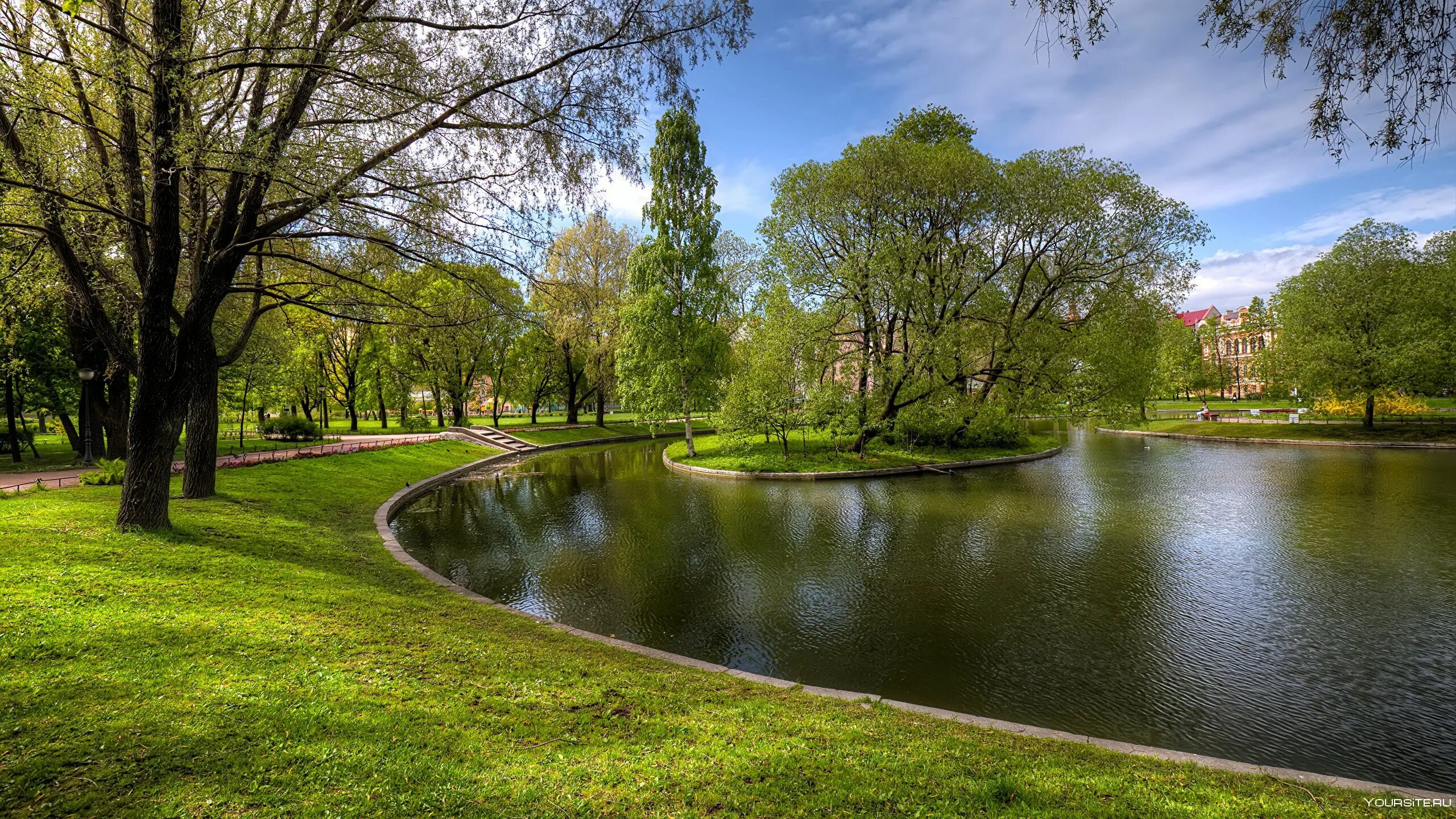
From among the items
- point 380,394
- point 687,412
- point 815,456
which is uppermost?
point 380,394

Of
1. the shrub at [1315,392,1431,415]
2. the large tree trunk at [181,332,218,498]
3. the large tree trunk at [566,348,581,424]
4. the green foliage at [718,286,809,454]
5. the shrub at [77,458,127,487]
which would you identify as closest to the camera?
the large tree trunk at [181,332,218,498]

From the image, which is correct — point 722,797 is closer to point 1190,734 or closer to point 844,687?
point 844,687

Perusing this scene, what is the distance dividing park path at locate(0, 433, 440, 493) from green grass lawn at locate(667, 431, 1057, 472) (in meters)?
14.4

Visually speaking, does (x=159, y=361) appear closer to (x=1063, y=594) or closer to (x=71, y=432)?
(x=1063, y=594)

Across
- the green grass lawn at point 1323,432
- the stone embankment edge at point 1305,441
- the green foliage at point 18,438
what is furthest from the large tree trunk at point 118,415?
the green grass lawn at point 1323,432

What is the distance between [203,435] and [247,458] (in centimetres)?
1068

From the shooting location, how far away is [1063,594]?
9.59 m

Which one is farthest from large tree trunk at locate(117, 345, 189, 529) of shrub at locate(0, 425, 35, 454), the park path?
shrub at locate(0, 425, 35, 454)

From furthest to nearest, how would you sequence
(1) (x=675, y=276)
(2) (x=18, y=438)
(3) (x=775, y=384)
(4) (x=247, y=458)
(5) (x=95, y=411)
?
(1) (x=675, y=276) → (3) (x=775, y=384) → (2) (x=18, y=438) → (4) (x=247, y=458) → (5) (x=95, y=411)

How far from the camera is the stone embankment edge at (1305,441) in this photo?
2859cm

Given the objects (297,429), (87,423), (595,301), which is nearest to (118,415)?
(87,423)

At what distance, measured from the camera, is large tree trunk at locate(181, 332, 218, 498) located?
12031 millimetres

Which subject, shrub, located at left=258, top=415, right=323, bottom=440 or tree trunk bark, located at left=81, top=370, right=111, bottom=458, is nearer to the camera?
tree trunk bark, located at left=81, top=370, right=111, bottom=458

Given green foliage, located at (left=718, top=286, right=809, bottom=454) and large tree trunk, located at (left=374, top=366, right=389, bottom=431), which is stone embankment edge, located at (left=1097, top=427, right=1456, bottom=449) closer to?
green foliage, located at (left=718, top=286, right=809, bottom=454)
